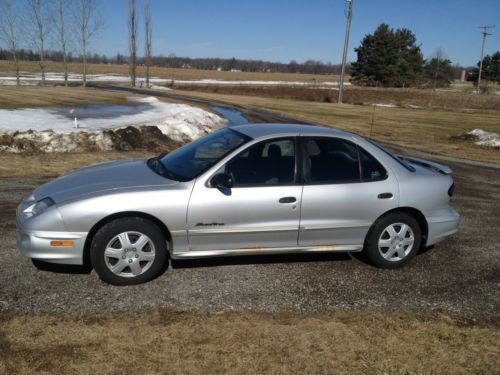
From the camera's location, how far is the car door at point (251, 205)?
4.50 m

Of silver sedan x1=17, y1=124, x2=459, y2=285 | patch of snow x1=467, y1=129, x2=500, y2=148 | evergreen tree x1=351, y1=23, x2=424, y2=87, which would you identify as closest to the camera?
silver sedan x1=17, y1=124, x2=459, y2=285

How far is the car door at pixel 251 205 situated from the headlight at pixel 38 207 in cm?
134

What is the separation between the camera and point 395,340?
3.66 m

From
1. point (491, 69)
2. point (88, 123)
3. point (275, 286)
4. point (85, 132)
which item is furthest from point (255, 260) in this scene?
point (491, 69)

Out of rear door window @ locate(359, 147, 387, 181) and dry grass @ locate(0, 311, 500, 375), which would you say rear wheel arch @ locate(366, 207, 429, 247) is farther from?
dry grass @ locate(0, 311, 500, 375)

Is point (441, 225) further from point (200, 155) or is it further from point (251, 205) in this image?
point (200, 155)

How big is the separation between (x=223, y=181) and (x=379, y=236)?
1966 mm

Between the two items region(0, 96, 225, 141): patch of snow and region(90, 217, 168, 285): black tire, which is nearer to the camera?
region(90, 217, 168, 285): black tire

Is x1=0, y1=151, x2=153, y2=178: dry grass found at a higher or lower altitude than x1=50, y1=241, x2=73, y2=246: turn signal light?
lower

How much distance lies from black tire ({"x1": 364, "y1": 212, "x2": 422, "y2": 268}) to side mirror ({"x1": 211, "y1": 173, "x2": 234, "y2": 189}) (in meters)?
1.79

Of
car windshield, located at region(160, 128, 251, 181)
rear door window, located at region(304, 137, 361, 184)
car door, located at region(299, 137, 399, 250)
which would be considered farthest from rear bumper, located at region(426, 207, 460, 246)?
car windshield, located at region(160, 128, 251, 181)

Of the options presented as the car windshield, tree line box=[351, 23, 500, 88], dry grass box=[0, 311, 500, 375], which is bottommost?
dry grass box=[0, 311, 500, 375]

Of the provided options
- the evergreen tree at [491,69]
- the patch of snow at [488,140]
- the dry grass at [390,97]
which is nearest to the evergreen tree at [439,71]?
the evergreen tree at [491,69]

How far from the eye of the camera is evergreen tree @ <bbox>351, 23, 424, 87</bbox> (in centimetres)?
6519
